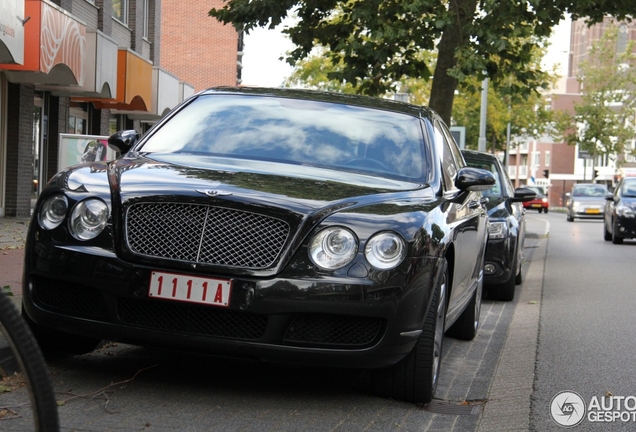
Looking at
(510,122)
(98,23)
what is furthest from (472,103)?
(98,23)

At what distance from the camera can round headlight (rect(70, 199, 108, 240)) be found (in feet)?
17.2

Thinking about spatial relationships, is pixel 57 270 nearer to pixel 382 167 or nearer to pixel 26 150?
pixel 382 167

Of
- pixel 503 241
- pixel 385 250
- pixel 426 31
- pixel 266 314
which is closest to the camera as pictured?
pixel 266 314

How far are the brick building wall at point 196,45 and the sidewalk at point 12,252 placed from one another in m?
39.6

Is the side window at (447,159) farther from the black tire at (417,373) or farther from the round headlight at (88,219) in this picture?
the round headlight at (88,219)

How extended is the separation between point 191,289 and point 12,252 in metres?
8.06

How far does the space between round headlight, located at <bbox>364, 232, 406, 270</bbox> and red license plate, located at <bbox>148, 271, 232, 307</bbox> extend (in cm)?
66

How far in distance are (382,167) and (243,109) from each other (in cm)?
100

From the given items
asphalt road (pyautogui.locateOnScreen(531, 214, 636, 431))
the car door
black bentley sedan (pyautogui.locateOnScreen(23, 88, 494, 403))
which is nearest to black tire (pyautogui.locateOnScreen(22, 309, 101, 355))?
black bentley sedan (pyautogui.locateOnScreen(23, 88, 494, 403))

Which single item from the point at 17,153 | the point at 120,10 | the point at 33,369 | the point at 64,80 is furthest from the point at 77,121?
the point at 33,369

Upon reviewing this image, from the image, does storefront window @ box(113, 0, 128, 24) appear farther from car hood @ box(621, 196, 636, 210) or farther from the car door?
the car door

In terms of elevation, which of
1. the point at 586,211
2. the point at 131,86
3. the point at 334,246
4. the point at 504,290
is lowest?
the point at 586,211

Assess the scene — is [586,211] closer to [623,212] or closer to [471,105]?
[471,105]

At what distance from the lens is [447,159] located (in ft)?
22.7
